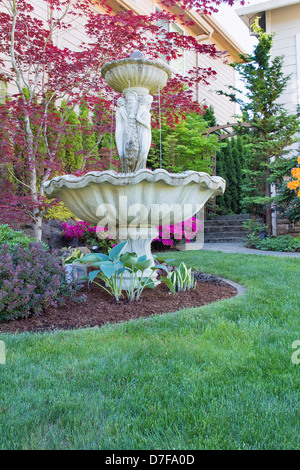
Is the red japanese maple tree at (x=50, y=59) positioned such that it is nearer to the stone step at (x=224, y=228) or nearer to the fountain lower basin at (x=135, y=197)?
the fountain lower basin at (x=135, y=197)

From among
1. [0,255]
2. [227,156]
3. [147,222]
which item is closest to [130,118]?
[147,222]

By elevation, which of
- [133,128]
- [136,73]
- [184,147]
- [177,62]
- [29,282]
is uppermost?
[177,62]

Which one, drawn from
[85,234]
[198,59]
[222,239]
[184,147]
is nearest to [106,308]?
[85,234]

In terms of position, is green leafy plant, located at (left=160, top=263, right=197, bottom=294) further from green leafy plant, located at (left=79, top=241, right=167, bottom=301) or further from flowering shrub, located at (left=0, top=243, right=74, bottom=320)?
flowering shrub, located at (left=0, top=243, right=74, bottom=320)

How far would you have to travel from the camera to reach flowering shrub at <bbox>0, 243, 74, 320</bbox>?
8.02 feet

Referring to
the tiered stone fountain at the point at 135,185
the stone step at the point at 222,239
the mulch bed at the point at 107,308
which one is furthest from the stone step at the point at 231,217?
the mulch bed at the point at 107,308

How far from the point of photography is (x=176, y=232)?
7.52 m

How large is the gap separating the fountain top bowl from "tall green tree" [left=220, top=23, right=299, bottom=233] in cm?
474

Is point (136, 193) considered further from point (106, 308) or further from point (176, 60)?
point (176, 60)

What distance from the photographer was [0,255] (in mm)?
2697

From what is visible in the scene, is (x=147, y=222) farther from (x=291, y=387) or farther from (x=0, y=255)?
(x=291, y=387)

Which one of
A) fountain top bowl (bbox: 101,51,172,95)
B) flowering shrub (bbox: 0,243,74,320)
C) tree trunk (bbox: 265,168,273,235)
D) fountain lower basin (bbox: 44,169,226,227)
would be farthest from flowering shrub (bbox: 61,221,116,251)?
flowering shrub (bbox: 0,243,74,320)

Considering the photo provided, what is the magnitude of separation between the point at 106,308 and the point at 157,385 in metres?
1.38

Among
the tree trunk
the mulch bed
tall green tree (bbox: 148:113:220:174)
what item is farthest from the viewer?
tall green tree (bbox: 148:113:220:174)
